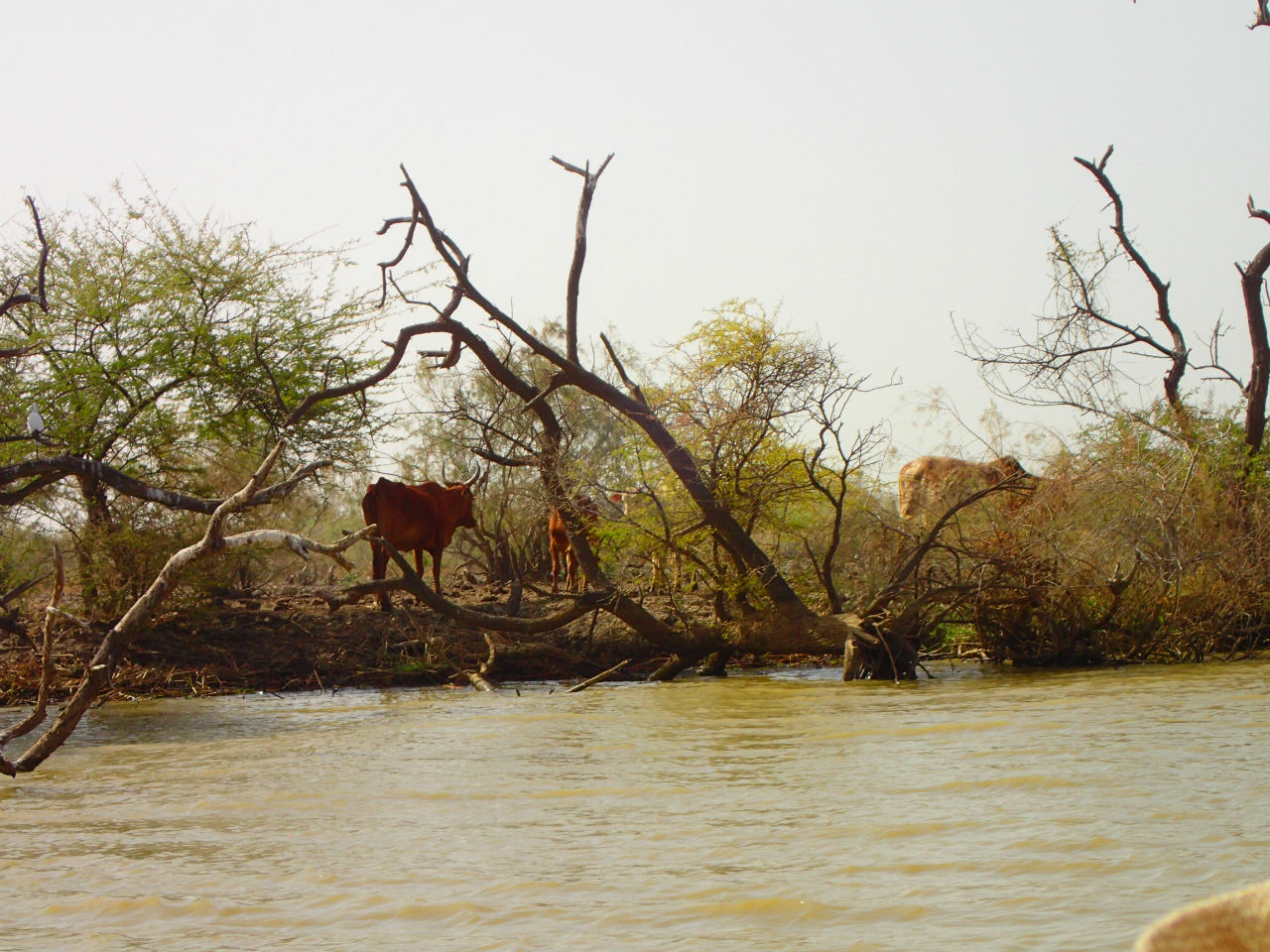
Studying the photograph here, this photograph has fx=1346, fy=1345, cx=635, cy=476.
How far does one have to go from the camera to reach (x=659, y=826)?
6.65 metres

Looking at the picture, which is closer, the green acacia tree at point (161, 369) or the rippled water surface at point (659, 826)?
the rippled water surface at point (659, 826)

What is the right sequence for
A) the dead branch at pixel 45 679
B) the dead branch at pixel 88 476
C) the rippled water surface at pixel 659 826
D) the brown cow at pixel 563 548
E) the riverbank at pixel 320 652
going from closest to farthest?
1. the rippled water surface at pixel 659 826
2. the dead branch at pixel 45 679
3. the dead branch at pixel 88 476
4. the riverbank at pixel 320 652
5. the brown cow at pixel 563 548

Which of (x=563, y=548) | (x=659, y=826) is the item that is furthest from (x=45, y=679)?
(x=563, y=548)

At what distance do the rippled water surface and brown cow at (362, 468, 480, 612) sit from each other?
384 cm

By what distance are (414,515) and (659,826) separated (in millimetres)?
9065

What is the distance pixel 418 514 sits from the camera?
1529cm

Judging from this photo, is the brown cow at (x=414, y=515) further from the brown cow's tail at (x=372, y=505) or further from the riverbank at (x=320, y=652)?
the riverbank at (x=320, y=652)

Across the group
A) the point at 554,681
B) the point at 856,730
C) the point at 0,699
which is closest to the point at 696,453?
the point at 554,681

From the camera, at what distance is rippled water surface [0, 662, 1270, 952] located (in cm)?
497

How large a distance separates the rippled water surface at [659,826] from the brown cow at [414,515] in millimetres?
3842

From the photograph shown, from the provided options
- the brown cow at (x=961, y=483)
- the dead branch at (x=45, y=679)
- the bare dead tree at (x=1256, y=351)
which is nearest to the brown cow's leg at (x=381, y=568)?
the brown cow at (x=961, y=483)

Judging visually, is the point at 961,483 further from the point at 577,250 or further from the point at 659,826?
the point at 659,826

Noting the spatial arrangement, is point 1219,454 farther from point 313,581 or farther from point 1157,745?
point 313,581

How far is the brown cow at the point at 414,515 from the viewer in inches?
582
